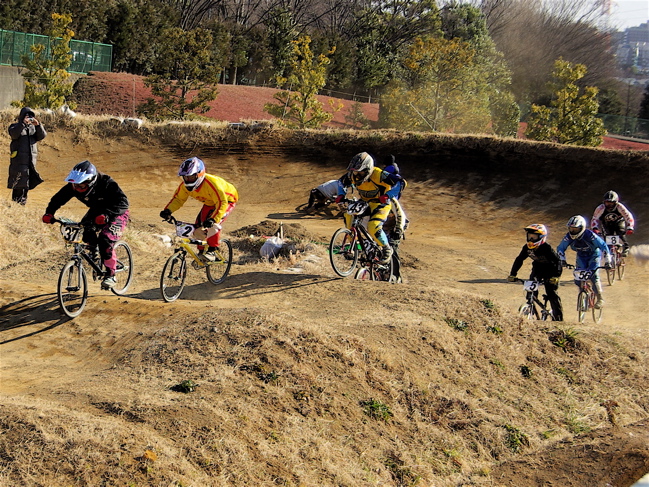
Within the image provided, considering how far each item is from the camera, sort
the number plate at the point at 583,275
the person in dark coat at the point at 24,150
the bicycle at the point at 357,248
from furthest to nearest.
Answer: the person in dark coat at the point at 24,150
the number plate at the point at 583,275
the bicycle at the point at 357,248

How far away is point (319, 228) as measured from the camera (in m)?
20.4

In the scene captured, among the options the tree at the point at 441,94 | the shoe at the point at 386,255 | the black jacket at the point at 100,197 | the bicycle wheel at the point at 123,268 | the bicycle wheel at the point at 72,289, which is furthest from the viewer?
the tree at the point at 441,94

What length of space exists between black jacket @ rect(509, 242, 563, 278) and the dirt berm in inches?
51.0

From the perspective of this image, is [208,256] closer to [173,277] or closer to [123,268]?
[173,277]

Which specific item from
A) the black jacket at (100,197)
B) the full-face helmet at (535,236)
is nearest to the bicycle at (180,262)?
the black jacket at (100,197)

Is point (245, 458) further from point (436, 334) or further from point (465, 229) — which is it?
point (465, 229)

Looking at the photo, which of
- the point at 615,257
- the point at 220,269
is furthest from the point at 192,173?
the point at 615,257

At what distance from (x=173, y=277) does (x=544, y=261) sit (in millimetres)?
6101

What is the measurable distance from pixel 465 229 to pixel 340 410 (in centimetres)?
1712

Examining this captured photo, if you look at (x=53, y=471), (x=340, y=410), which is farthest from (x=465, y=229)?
(x=53, y=471)

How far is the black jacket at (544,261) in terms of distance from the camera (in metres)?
11.0

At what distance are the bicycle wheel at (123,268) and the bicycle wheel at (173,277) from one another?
25.5 inches

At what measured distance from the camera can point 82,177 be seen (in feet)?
28.2

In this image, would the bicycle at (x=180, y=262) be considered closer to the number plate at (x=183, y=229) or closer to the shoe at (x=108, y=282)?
the number plate at (x=183, y=229)
